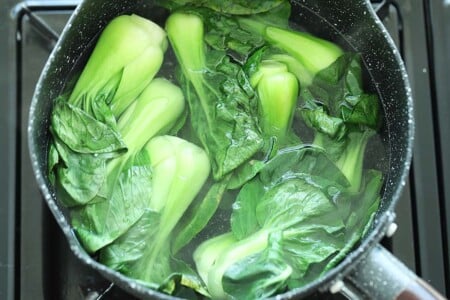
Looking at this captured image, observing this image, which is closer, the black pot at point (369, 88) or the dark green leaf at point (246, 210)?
the black pot at point (369, 88)

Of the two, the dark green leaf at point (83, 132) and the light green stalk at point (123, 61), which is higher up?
the light green stalk at point (123, 61)

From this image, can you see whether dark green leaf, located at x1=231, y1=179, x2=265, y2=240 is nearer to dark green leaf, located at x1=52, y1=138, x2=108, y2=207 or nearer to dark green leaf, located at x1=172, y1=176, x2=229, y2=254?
dark green leaf, located at x1=172, y1=176, x2=229, y2=254

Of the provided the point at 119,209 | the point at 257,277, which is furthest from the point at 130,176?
the point at 257,277

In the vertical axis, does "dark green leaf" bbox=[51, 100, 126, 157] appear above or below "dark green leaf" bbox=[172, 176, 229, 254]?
above

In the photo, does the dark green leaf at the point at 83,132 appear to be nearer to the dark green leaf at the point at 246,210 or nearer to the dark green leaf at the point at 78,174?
the dark green leaf at the point at 78,174

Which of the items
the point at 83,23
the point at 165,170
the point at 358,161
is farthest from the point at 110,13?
the point at 358,161

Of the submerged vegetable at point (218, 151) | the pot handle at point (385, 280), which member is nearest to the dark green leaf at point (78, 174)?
the submerged vegetable at point (218, 151)

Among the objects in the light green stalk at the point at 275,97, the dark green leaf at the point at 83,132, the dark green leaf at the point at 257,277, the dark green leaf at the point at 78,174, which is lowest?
the dark green leaf at the point at 257,277

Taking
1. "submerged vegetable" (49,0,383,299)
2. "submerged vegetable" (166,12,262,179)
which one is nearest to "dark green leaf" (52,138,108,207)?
"submerged vegetable" (49,0,383,299)

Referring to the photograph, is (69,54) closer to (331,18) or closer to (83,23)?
(83,23)
